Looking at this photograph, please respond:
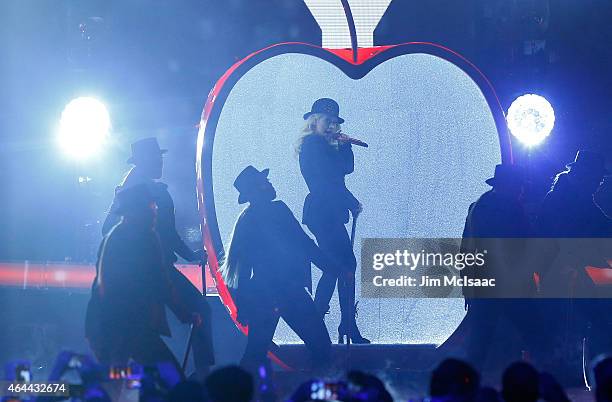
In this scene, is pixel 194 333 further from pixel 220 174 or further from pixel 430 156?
pixel 430 156

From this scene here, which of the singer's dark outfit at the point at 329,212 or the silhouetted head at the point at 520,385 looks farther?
the singer's dark outfit at the point at 329,212

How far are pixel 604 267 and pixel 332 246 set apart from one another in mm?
2042

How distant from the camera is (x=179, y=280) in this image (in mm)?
6547

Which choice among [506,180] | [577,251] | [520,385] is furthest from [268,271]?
[520,385]

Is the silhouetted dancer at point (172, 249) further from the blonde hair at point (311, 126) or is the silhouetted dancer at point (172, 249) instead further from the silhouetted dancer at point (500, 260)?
the silhouetted dancer at point (500, 260)

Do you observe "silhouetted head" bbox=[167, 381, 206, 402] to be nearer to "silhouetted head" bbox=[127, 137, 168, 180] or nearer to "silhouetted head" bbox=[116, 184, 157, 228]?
"silhouetted head" bbox=[116, 184, 157, 228]

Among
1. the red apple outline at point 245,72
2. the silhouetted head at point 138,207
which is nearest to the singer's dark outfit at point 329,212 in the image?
the red apple outline at point 245,72

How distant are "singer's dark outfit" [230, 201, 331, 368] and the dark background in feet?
2.86

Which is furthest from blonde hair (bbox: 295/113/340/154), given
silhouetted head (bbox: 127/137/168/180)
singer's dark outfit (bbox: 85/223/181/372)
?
singer's dark outfit (bbox: 85/223/181/372)

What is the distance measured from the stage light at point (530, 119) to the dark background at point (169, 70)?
3.9 inches

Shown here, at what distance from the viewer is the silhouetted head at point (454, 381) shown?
132 inches

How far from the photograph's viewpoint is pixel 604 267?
6.93 meters

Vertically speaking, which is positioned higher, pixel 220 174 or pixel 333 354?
pixel 220 174

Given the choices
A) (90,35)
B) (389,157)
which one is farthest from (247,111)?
(90,35)
